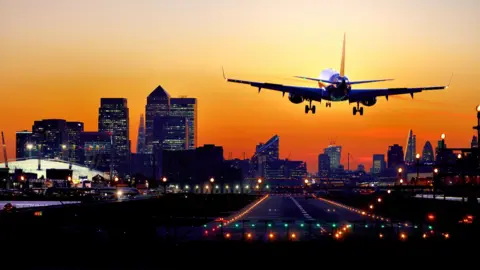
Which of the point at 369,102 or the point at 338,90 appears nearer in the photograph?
the point at 338,90

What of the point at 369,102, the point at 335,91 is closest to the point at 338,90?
the point at 335,91

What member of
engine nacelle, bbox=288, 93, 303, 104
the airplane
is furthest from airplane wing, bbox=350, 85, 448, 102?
engine nacelle, bbox=288, 93, 303, 104

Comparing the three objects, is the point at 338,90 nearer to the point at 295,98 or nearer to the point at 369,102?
the point at 295,98

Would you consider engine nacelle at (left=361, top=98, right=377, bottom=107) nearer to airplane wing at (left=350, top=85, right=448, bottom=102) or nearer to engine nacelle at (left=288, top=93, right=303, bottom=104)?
airplane wing at (left=350, top=85, right=448, bottom=102)

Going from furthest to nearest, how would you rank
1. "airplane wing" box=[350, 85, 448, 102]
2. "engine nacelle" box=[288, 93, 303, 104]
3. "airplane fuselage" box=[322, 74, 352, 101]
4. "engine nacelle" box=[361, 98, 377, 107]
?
"engine nacelle" box=[361, 98, 377, 107] < "engine nacelle" box=[288, 93, 303, 104] < "airplane wing" box=[350, 85, 448, 102] < "airplane fuselage" box=[322, 74, 352, 101]

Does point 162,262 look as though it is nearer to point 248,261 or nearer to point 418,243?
point 248,261

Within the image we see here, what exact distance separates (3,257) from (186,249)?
11.6 metres

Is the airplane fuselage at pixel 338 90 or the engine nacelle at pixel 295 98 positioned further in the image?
the engine nacelle at pixel 295 98

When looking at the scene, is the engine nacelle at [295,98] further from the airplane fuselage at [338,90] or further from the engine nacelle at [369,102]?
the engine nacelle at [369,102]

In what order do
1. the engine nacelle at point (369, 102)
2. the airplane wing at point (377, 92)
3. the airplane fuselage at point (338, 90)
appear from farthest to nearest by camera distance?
the engine nacelle at point (369, 102), the airplane wing at point (377, 92), the airplane fuselage at point (338, 90)

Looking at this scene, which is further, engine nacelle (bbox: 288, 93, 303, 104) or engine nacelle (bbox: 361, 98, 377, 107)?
engine nacelle (bbox: 361, 98, 377, 107)

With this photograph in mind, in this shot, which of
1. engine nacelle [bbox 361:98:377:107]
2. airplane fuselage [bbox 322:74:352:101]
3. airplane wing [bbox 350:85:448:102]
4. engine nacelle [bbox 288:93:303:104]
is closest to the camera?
airplane fuselage [bbox 322:74:352:101]

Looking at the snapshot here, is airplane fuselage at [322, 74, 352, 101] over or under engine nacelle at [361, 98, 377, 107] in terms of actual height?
over

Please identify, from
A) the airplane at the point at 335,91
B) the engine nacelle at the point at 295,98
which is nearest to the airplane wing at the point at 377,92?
the airplane at the point at 335,91
